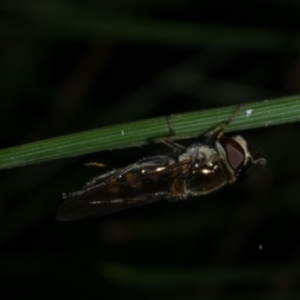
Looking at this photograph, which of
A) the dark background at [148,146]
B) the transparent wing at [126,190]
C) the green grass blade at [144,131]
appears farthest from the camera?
the dark background at [148,146]

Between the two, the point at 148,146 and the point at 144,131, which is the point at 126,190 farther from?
the point at 148,146

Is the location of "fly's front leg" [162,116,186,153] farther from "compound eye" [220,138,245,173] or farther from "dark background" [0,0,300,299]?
"dark background" [0,0,300,299]

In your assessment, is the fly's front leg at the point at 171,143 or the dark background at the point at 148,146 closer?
the fly's front leg at the point at 171,143

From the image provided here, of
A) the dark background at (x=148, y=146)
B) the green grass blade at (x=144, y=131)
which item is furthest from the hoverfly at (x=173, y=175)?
the dark background at (x=148, y=146)

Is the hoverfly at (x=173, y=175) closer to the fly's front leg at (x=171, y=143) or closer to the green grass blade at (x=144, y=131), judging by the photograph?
the fly's front leg at (x=171, y=143)

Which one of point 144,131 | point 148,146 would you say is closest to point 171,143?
point 144,131

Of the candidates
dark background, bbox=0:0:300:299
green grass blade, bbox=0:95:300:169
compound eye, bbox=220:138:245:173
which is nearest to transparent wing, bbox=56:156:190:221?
compound eye, bbox=220:138:245:173

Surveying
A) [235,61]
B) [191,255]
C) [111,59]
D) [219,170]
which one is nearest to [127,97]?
[111,59]
